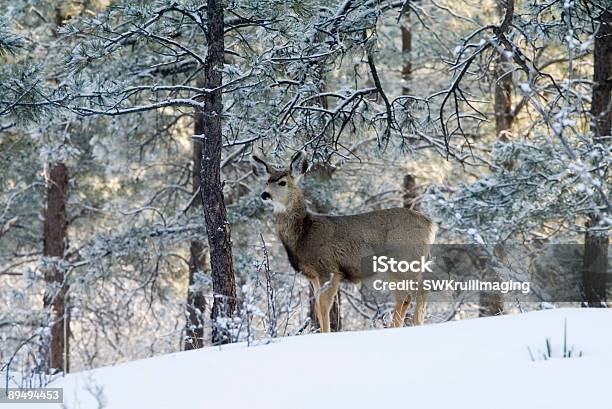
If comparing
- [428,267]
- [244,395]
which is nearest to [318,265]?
[428,267]

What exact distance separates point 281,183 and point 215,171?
112 cm

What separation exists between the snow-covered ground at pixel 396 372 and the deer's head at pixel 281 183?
479 cm

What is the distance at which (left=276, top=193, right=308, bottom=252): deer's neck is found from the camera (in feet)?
33.2

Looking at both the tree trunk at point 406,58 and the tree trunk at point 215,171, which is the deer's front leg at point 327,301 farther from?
the tree trunk at point 406,58

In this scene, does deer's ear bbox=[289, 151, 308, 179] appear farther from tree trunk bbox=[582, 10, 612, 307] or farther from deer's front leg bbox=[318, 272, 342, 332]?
tree trunk bbox=[582, 10, 612, 307]

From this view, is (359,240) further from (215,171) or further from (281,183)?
(215,171)

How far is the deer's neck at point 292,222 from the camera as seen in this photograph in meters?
10.1

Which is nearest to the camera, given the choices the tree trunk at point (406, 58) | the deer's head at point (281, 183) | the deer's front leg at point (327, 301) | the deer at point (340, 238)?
the deer's front leg at point (327, 301)

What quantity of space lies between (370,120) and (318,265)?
1814mm

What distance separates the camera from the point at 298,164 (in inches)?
390

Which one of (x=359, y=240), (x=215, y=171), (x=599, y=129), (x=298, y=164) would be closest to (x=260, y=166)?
(x=298, y=164)

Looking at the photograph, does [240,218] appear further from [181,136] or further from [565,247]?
[565,247]

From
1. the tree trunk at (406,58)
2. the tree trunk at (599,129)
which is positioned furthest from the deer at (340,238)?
the tree trunk at (406,58)

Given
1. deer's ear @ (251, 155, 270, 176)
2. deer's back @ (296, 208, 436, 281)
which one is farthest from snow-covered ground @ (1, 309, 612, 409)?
deer's ear @ (251, 155, 270, 176)
